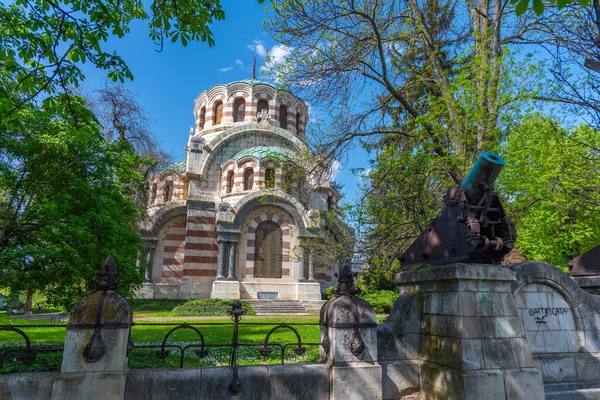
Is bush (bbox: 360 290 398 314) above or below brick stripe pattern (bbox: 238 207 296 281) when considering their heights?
below

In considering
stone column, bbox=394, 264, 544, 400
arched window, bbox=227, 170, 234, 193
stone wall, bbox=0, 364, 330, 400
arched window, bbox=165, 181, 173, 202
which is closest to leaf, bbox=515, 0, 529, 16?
stone column, bbox=394, 264, 544, 400

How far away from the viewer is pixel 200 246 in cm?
2358

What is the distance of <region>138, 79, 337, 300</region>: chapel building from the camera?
72.7ft

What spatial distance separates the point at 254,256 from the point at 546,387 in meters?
18.6

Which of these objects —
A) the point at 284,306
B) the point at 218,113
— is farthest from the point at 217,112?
the point at 284,306

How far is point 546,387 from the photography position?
5332 mm

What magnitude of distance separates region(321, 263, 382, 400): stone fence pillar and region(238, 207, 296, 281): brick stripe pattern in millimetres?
17501

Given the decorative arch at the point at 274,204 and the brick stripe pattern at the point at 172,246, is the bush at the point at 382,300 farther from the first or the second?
the brick stripe pattern at the point at 172,246

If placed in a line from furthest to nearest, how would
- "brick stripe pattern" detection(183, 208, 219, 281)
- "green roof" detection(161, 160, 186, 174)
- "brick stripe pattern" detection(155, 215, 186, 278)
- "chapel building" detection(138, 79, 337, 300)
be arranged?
1. "green roof" detection(161, 160, 186, 174)
2. "brick stripe pattern" detection(155, 215, 186, 278)
3. "brick stripe pattern" detection(183, 208, 219, 281)
4. "chapel building" detection(138, 79, 337, 300)

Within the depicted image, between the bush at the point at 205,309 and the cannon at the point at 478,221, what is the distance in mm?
15116

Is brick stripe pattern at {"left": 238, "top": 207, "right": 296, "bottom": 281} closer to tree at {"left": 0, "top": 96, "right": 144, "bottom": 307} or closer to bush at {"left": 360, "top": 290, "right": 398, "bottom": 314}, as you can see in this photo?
bush at {"left": 360, "top": 290, "right": 398, "bottom": 314}

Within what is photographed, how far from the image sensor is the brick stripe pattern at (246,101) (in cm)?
2945

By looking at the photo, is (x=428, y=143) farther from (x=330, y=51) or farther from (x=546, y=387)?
(x=546, y=387)

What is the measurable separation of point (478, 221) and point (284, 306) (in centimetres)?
1699
